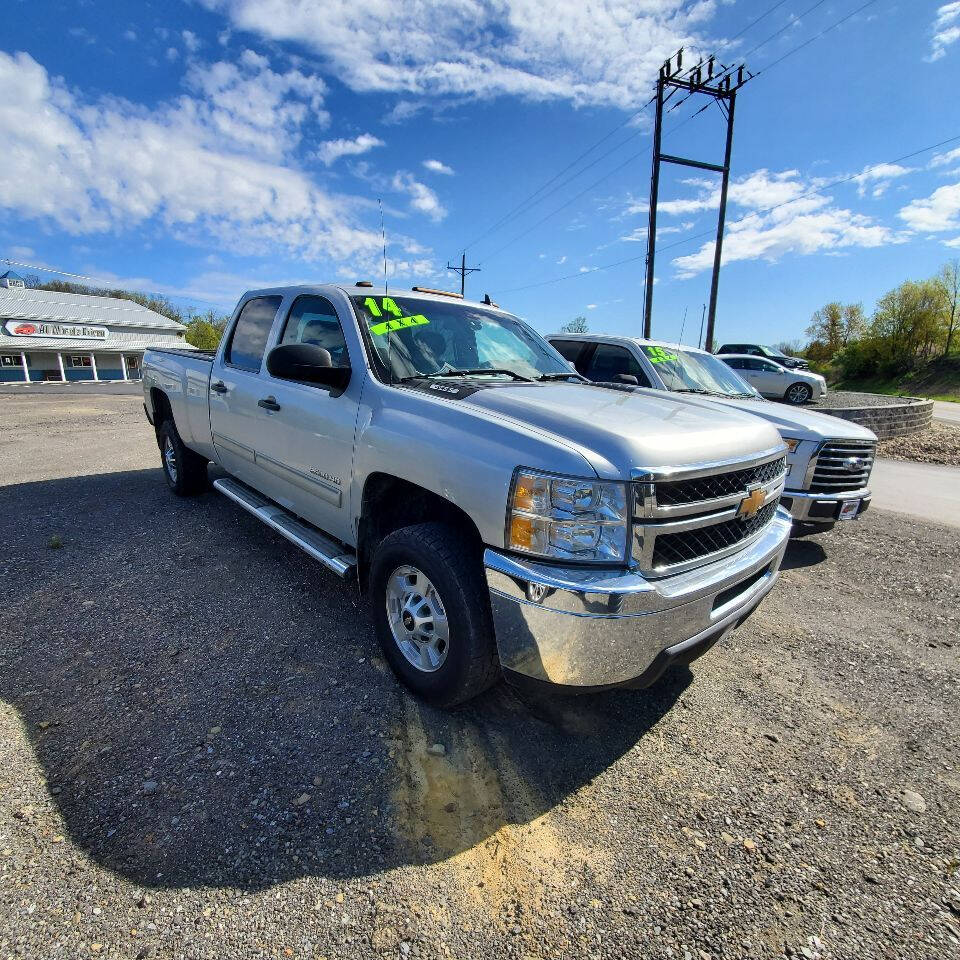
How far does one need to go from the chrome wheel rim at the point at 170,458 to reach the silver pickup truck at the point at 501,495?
8.46ft

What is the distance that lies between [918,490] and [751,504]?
7351mm

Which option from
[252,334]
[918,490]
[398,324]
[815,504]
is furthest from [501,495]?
[918,490]

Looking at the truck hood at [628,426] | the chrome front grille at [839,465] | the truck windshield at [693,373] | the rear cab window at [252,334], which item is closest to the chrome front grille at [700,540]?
the truck hood at [628,426]

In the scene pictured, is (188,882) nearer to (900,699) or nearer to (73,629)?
(73,629)

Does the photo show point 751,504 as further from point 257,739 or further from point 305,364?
point 257,739

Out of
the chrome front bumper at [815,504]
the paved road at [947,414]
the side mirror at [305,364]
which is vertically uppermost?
the side mirror at [305,364]

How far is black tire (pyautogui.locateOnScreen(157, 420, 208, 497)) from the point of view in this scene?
5.57 meters

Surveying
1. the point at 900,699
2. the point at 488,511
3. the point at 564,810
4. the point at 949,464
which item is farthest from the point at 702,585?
the point at 949,464

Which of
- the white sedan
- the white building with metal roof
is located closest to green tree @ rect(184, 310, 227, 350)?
the white building with metal roof

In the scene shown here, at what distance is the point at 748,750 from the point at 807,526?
10.9 ft

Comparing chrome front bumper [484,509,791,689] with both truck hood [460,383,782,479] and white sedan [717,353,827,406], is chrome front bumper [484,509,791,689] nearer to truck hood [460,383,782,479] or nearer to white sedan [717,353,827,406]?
truck hood [460,383,782,479]

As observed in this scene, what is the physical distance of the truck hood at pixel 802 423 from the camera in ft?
15.6

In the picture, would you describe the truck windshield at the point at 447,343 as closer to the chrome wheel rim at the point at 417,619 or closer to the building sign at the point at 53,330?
the chrome wheel rim at the point at 417,619

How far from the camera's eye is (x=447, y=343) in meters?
3.34
